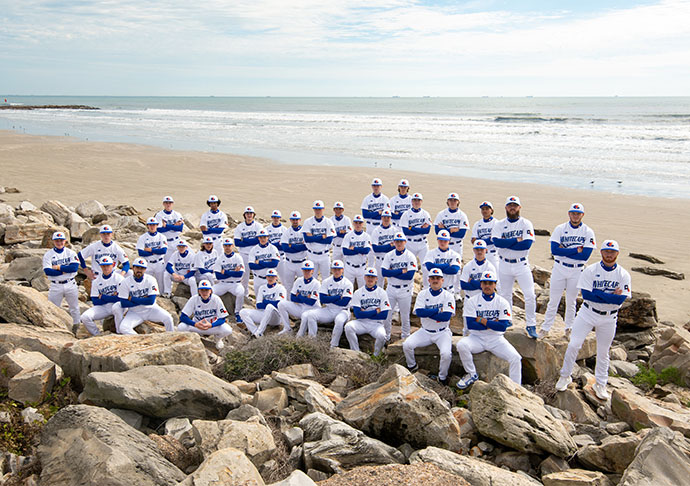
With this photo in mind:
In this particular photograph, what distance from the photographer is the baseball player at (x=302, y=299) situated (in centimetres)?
1304

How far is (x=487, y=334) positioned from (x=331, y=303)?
13.2ft

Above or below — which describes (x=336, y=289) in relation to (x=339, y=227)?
below

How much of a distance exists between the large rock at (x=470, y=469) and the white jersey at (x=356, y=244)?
8264 mm

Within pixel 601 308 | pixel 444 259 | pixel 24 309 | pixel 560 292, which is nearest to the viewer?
pixel 601 308

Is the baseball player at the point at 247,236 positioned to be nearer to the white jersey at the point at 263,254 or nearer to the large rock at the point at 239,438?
the white jersey at the point at 263,254

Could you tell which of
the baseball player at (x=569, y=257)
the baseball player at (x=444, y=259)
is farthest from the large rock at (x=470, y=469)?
the baseball player at (x=444, y=259)

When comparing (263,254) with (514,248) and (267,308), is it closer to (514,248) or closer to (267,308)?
(267,308)

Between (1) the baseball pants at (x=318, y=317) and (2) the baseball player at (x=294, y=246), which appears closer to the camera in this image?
(1) the baseball pants at (x=318, y=317)

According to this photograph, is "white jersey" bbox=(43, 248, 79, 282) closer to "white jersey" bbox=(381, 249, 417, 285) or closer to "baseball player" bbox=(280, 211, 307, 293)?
"baseball player" bbox=(280, 211, 307, 293)

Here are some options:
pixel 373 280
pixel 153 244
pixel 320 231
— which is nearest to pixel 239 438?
pixel 373 280

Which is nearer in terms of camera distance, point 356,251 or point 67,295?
point 67,295

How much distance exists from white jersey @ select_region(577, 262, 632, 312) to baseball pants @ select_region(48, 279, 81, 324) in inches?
457

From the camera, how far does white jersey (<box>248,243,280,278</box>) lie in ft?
48.5

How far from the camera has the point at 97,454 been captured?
5.91m
